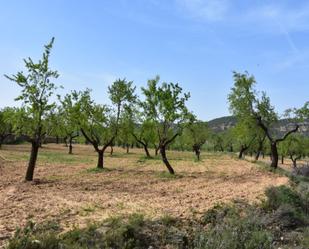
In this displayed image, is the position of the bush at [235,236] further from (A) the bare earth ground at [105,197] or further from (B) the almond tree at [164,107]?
(B) the almond tree at [164,107]

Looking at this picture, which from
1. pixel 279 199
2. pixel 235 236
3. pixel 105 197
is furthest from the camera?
pixel 105 197

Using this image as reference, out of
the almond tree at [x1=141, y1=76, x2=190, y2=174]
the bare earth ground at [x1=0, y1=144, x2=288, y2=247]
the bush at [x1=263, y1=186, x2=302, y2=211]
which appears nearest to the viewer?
the bare earth ground at [x1=0, y1=144, x2=288, y2=247]

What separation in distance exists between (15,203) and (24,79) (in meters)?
9.28

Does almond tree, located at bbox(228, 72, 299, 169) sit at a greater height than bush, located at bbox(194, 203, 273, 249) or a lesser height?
greater

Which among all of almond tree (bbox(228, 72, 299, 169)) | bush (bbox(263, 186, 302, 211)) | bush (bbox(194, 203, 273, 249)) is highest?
almond tree (bbox(228, 72, 299, 169))

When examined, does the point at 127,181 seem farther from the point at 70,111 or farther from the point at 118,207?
the point at 118,207

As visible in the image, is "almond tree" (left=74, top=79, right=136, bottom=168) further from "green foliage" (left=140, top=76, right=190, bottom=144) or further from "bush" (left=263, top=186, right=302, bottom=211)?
"bush" (left=263, top=186, right=302, bottom=211)

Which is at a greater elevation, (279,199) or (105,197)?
(279,199)

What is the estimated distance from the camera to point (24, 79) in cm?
2173

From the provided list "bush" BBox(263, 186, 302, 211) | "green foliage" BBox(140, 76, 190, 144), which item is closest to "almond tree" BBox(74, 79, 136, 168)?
"green foliage" BBox(140, 76, 190, 144)

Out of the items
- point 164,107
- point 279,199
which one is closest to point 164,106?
point 164,107

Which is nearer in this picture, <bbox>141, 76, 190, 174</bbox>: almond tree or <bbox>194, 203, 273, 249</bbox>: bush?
<bbox>194, 203, 273, 249</bbox>: bush

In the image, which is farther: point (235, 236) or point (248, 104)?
point (248, 104)

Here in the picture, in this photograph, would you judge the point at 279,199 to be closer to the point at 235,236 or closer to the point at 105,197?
the point at 235,236
